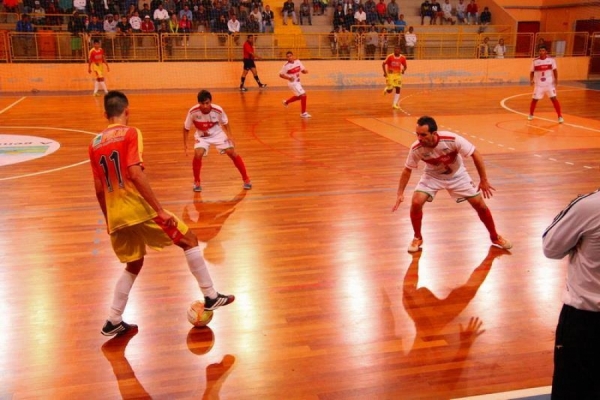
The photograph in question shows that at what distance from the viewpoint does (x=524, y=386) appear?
3699 mm

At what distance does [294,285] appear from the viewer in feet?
17.3

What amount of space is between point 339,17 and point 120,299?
77.0 feet

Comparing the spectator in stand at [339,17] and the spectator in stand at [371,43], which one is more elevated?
the spectator in stand at [339,17]

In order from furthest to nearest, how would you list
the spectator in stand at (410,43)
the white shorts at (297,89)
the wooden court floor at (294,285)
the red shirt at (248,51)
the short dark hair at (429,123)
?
the spectator in stand at (410,43) < the red shirt at (248,51) < the white shorts at (297,89) < the short dark hair at (429,123) < the wooden court floor at (294,285)

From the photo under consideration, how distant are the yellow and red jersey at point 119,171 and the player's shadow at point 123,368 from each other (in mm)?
830

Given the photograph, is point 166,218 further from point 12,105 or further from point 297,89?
point 12,105

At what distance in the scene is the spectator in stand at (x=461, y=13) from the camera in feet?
93.8

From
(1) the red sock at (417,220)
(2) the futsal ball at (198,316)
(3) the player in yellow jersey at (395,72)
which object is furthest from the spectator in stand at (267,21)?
(2) the futsal ball at (198,316)

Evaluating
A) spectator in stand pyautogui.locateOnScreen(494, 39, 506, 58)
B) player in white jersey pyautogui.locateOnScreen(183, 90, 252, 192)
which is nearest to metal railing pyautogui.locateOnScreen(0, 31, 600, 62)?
spectator in stand pyautogui.locateOnScreen(494, 39, 506, 58)

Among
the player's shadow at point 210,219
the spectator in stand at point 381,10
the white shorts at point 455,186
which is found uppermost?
the spectator in stand at point 381,10

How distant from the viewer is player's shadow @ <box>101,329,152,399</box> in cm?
367

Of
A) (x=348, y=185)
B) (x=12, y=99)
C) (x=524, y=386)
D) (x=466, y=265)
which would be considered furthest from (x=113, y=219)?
(x=12, y=99)

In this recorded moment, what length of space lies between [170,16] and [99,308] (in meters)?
21.0

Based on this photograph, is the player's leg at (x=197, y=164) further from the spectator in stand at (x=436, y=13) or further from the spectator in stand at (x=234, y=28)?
the spectator in stand at (x=436, y=13)
